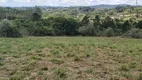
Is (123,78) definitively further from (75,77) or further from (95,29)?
(95,29)

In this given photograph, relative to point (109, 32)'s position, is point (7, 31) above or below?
above

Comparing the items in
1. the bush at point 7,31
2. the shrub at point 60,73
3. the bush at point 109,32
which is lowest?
the bush at point 109,32

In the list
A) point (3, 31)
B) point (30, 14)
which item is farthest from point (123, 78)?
point (30, 14)

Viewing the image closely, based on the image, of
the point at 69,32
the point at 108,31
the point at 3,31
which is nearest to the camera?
the point at 3,31

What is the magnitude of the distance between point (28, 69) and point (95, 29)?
41981mm

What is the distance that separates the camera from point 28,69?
338 inches

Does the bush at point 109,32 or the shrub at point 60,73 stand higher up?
the shrub at point 60,73

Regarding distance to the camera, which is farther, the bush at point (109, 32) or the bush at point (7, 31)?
the bush at point (109, 32)

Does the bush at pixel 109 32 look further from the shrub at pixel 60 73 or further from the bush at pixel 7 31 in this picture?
the shrub at pixel 60 73

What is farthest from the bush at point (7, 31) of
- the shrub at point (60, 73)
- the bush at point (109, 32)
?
the shrub at point (60, 73)

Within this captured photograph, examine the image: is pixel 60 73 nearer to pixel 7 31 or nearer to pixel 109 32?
pixel 7 31

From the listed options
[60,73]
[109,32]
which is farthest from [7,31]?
[60,73]

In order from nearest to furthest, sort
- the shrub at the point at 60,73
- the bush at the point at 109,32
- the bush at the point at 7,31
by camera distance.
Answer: the shrub at the point at 60,73 < the bush at the point at 7,31 < the bush at the point at 109,32

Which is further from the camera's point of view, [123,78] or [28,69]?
[28,69]
